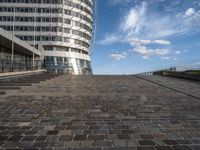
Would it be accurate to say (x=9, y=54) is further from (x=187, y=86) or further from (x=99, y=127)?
(x=99, y=127)

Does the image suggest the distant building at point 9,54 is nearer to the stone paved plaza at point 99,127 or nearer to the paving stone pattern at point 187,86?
the stone paved plaza at point 99,127

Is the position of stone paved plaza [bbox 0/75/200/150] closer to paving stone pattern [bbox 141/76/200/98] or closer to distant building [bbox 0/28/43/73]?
paving stone pattern [bbox 141/76/200/98]

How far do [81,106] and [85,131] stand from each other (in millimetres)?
3084

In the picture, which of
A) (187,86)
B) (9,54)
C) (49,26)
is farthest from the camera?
A: (49,26)

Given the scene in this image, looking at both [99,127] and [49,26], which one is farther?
[49,26]

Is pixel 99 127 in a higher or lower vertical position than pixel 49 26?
lower

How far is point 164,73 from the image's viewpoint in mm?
34188

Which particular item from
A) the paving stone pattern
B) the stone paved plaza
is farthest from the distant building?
the paving stone pattern

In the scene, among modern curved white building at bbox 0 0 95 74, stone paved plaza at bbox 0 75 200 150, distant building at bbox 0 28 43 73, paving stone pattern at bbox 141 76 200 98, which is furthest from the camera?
modern curved white building at bbox 0 0 95 74

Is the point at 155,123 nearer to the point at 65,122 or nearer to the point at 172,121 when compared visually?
the point at 172,121

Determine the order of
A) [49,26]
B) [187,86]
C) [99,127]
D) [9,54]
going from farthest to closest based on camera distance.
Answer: [49,26] → [9,54] → [187,86] → [99,127]

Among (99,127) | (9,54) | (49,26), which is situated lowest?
(99,127)

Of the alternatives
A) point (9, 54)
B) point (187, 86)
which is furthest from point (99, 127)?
point (9, 54)

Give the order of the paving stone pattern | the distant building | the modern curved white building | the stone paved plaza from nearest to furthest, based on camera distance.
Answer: the stone paved plaza < the paving stone pattern < the distant building < the modern curved white building
